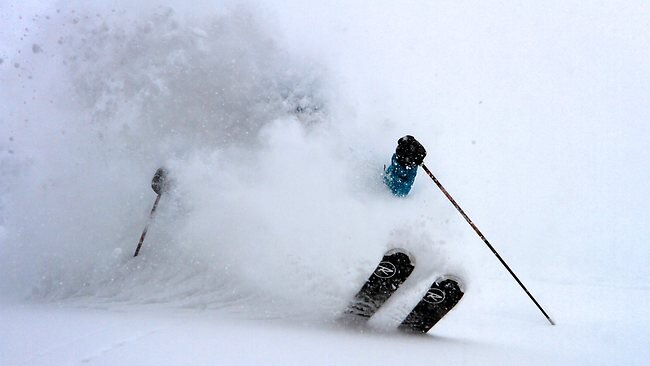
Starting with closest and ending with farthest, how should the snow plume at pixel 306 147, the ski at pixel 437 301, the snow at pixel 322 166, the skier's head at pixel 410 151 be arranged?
the ski at pixel 437 301, the skier's head at pixel 410 151, the snow at pixel 322 166, the snow plume at pixel 306 147

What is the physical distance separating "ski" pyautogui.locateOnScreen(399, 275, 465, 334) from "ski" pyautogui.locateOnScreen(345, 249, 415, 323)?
0.20 metres

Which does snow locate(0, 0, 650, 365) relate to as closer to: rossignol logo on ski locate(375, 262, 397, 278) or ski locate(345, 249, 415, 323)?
ski locate(345, 249, 415, 323)

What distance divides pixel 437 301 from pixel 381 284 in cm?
40

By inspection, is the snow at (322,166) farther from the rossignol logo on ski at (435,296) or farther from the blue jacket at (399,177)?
the rossignol logo on ski at (435,296)

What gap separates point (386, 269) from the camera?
2846 mm

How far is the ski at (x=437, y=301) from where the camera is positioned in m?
2.79

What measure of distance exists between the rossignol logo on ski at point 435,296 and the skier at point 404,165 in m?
0.92

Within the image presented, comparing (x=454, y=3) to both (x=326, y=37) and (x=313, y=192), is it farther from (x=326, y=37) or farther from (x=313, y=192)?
(x=313, y=192)

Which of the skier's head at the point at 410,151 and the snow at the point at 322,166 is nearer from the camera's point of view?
the skier's head at the point at 410,151

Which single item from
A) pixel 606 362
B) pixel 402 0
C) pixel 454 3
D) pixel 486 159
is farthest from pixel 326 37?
pixel 606 362

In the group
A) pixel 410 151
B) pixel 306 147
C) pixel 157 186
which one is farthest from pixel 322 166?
pixel 157 186

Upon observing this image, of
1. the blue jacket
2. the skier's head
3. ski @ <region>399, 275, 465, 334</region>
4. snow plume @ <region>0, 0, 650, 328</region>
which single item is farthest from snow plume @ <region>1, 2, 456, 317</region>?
the skier's head

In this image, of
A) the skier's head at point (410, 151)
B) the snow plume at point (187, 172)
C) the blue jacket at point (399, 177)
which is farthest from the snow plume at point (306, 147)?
the skier's head at point (410, 151)

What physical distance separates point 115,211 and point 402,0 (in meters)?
3.72
